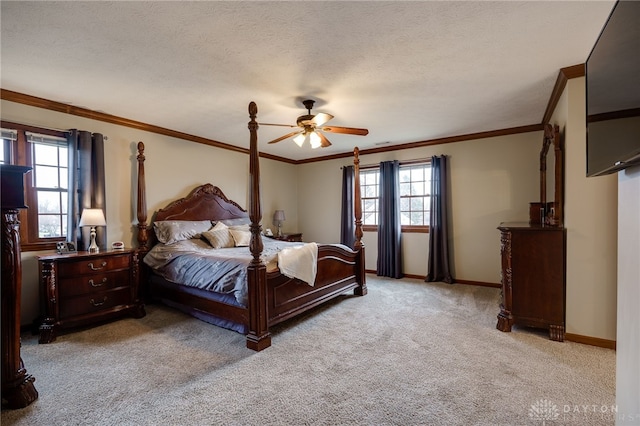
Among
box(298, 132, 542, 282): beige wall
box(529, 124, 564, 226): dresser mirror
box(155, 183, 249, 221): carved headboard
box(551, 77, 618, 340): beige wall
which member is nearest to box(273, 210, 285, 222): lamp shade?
box(155, 183, 249, 221): carved headboard

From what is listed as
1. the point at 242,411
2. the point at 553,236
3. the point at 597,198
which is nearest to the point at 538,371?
the point at 553,236

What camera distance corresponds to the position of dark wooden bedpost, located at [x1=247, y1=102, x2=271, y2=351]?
2.61 metres

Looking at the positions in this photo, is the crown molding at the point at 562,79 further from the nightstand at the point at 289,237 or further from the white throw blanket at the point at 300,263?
the nightstand at the point at 289,237

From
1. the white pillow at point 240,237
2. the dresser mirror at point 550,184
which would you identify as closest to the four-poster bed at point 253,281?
the white pillow at point 240,237

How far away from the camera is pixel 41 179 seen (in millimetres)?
3193

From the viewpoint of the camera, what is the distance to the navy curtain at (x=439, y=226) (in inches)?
190

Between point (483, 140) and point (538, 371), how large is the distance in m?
3.57

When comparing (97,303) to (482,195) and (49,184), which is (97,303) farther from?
(482,195)

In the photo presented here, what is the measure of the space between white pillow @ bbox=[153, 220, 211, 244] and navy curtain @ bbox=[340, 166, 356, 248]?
277cm

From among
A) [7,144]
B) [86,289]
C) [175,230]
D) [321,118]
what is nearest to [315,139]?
[321,118]

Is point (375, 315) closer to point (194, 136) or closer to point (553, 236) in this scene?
point (553, 236)

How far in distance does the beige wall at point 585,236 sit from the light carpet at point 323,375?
0.88 ft

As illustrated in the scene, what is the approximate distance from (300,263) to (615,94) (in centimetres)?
260

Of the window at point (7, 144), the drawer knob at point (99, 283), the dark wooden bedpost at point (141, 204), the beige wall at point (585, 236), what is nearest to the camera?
the beige wall at point (585, 236)
